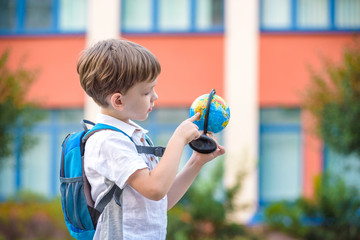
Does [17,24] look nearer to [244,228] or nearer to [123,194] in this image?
[244,228]

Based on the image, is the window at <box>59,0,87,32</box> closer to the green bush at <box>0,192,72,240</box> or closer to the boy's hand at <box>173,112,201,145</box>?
the green bush at <box>0,192,72,240</box>

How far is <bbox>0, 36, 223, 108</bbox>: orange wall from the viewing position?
10602 mm

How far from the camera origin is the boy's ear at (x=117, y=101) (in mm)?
1859

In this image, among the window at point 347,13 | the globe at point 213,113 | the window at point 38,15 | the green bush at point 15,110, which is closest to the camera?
the globe at point 213,113

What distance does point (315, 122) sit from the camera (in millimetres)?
8430

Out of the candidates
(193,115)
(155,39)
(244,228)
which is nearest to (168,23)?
(155,39)

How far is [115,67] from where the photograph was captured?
5.98ft

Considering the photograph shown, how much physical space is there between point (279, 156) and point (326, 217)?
267cm

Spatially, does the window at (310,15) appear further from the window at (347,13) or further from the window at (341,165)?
the window at (341,165)

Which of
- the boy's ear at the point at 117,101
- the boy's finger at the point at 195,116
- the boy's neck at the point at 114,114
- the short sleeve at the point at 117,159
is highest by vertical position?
the boy's ear at the point at 117,101

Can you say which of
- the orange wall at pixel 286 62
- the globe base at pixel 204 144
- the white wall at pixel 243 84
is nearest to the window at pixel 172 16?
the white wall at pixel 243 84

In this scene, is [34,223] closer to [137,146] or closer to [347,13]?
[137,146]

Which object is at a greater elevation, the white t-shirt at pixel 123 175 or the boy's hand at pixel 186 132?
the boy's hand at pixel 186 132

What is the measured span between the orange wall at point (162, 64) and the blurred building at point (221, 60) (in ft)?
0.07
